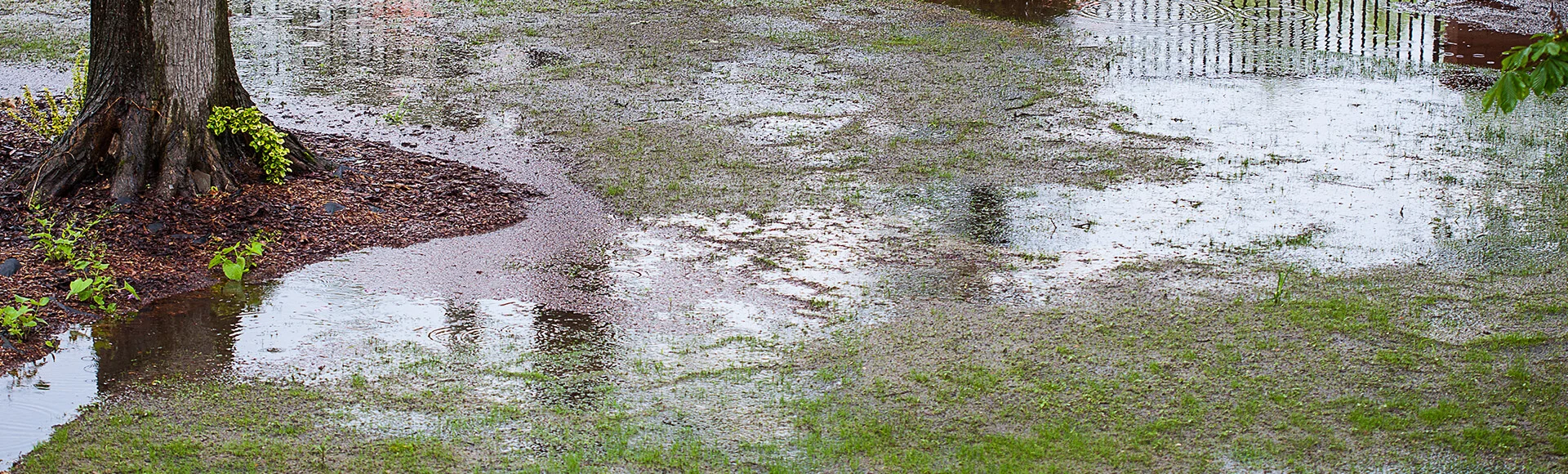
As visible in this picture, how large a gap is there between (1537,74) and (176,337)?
549 centimetres

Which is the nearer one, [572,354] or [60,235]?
[572,354]

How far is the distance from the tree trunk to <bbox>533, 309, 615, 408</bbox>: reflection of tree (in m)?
2.68

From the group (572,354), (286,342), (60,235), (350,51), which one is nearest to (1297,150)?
(572,354)

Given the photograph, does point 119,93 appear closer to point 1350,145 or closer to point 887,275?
point 887,275

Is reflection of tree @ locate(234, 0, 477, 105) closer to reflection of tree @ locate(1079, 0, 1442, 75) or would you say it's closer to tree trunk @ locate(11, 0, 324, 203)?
tree trunk @ locate(11, 0, 324, 203)

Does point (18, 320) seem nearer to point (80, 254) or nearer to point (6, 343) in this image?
point (6, 343)

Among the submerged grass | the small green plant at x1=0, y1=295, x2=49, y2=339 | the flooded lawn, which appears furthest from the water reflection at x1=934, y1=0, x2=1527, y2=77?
the small green plant at x1=0, y1=295, x2=49, y2=339

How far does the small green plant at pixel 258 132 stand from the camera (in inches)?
296

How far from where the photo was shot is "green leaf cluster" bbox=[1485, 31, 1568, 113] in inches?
167

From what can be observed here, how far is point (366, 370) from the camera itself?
543 centimetres

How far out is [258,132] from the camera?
302 inches

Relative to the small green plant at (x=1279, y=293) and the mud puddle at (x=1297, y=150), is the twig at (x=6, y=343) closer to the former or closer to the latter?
the mud puddle at (x=1297, y=150)

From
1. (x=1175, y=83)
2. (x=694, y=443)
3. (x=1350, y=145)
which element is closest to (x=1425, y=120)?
(x=1350, y=145)

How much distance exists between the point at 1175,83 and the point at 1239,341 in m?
5.62
